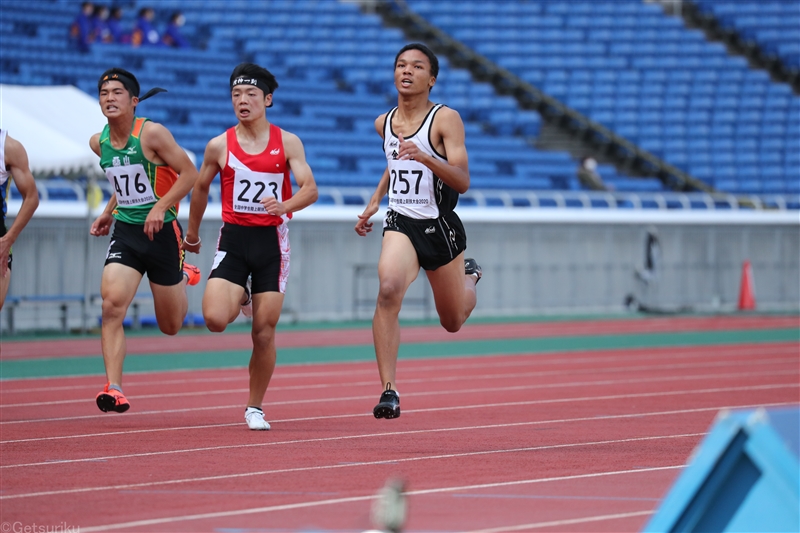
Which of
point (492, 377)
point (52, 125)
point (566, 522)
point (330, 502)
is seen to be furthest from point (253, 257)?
point (52, 125)

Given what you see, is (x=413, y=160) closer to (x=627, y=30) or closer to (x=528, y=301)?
(x=528, y=301)

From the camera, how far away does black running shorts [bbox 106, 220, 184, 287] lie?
8.19 meters

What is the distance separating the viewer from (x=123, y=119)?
8.21 m

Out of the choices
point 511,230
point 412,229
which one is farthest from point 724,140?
point 412,229

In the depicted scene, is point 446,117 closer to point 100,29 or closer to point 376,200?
point 376,200

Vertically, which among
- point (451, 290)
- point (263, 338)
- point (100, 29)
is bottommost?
point (263, 338)

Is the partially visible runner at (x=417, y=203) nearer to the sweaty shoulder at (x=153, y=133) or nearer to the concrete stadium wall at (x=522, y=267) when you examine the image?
the sweaty shoulder at (x=153, y=133)

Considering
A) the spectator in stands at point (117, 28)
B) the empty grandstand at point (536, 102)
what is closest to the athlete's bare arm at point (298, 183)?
the empty grandstand at point (536, 102)

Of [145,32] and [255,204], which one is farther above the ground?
[145,32]

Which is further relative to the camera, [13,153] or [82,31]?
[82,31]

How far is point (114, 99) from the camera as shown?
812 cm

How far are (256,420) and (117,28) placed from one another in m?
20.2

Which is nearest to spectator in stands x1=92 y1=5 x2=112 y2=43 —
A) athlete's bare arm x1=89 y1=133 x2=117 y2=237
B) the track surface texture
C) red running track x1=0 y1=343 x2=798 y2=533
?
the track surface texture

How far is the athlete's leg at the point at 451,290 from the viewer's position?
7828 millimetres
